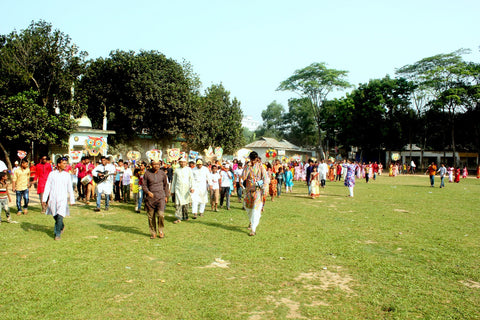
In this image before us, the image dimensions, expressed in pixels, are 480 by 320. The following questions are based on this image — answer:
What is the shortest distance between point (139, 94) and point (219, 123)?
12.5 m

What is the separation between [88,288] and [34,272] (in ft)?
4.14

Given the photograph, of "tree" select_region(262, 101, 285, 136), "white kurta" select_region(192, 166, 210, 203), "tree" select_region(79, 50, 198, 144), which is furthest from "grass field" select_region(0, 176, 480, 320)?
"tree" select_region(262, 101, 285, 136)

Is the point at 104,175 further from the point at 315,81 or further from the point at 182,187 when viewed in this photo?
the point at 315,81

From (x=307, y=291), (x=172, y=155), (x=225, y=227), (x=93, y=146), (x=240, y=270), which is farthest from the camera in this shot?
(x=93, y=146)

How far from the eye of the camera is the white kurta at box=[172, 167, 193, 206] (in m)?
9.97

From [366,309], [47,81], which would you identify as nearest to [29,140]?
[47,81]

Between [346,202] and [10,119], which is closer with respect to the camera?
[346,202]

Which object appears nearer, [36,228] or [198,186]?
[36,228]

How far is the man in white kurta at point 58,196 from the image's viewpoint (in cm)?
764

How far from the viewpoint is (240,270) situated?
227 inches

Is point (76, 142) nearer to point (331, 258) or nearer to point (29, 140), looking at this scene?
point (29, 140)

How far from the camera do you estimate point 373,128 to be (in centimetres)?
4856

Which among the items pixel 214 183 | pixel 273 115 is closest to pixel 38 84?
pixel 214 183

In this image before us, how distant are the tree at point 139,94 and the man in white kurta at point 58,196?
23942mm
